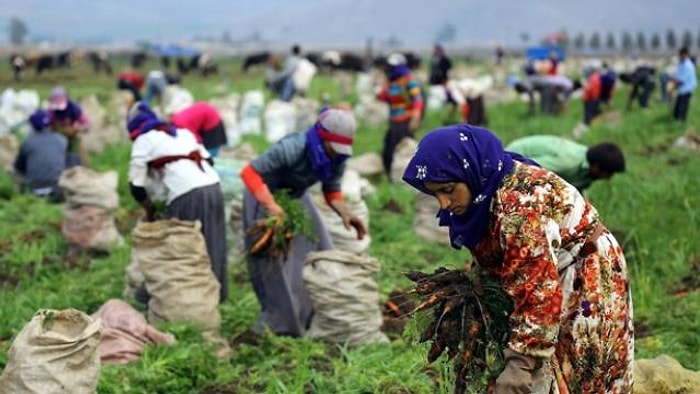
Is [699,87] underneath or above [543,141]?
underneath

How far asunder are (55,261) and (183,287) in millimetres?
1953

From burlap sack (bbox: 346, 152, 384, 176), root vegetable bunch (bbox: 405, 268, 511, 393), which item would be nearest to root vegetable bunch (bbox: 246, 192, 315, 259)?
root vegetable bunch (bbox: 405, 268, 511, 393)

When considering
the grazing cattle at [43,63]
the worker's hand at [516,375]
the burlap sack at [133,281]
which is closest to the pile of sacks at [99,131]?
the burlap sack at [133,281]

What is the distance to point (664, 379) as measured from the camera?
2.72 m

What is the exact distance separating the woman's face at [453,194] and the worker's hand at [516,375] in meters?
0.38

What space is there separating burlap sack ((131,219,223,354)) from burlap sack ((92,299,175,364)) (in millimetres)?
176

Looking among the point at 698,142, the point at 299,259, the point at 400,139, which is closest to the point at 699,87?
the point at 698,142

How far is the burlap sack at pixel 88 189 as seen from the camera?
530 cm

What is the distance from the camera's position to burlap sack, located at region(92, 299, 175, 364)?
3.41m

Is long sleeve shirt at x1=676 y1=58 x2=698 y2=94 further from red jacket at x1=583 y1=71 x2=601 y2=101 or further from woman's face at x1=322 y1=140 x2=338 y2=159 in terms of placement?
woman's face at x1=322 y1=140 x2=338 y2=159

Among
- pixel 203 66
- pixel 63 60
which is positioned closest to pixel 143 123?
pixel 203 66

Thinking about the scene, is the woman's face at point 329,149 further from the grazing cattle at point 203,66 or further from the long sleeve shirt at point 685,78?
the grazing cattle at point 203,66

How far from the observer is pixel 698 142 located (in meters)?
8.54

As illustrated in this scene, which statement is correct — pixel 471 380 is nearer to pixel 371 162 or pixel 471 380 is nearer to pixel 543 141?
pixel 543 141
